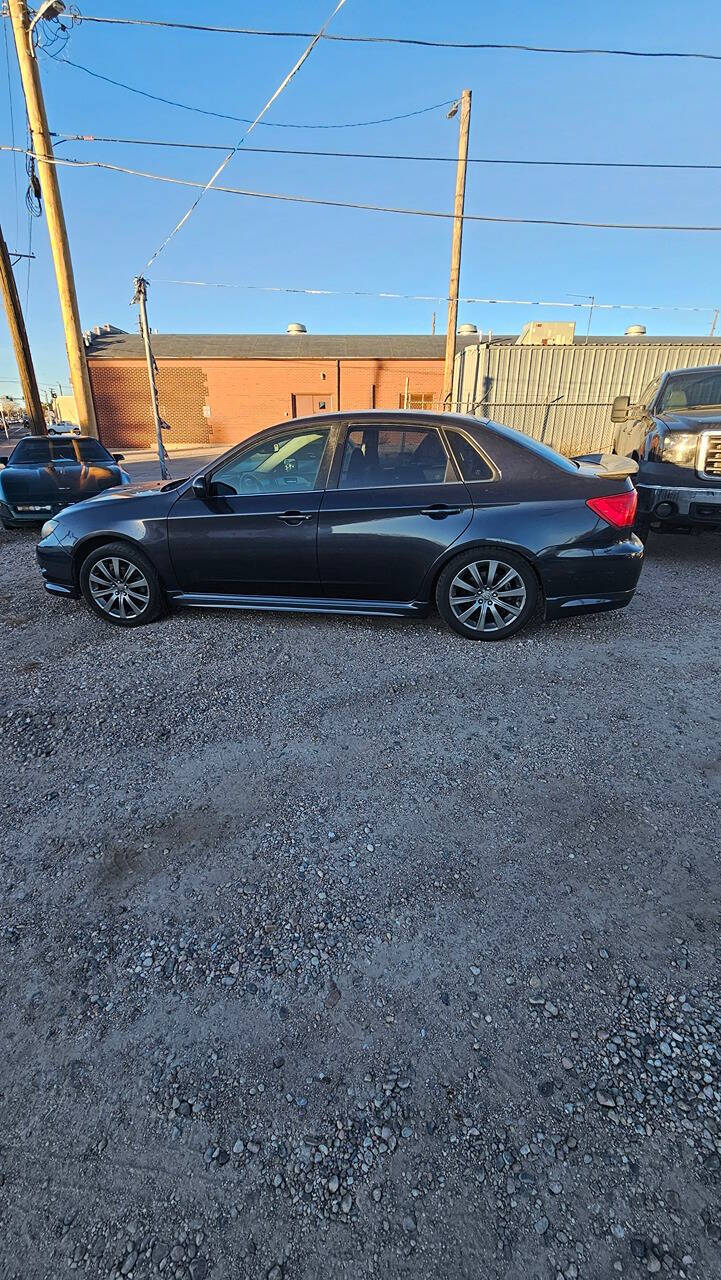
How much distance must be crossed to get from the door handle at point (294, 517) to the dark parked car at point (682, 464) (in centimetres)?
389

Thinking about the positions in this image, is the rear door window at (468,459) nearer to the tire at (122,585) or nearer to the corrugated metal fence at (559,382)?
the tire at (122,585)

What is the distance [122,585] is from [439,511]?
2.52 metres

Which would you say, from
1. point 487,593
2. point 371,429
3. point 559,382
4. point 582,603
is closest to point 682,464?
point 582,603

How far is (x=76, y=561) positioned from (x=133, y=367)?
26.5m

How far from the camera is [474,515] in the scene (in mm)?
3838

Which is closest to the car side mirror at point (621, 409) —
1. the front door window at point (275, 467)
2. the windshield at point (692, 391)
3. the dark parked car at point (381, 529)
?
the windshield at point (692, 391)

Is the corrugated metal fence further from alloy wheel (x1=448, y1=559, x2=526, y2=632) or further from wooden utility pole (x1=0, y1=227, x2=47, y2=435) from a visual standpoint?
alloy wheel (x1=448, y1=559, x2=526, y2=632)

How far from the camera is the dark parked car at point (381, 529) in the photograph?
383 cm

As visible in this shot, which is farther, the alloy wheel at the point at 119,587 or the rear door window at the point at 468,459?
the alloy wheel at the point at 119,587

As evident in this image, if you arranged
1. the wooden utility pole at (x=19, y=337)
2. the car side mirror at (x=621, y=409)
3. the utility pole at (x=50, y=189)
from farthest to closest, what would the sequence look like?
the wooden utility pole at (x=19, y=337), the utility pole at (x=50, y=189), the car side mirror at (x=621, y=409)

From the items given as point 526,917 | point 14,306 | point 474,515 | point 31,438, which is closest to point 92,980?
point 526,917

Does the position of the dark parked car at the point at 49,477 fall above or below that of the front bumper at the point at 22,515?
above

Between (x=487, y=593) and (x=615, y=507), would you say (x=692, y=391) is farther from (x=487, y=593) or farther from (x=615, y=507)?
(x=487, y=593)

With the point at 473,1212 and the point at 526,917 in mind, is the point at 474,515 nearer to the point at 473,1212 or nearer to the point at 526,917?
the point at 526,917
